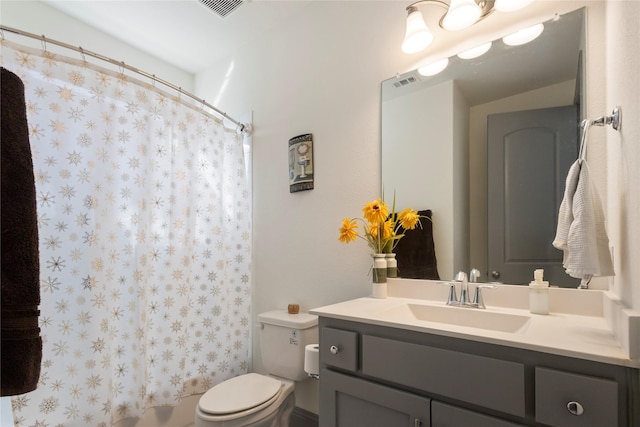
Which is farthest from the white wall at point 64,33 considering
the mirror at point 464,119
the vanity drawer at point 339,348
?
the vanity drawer at point 339,348

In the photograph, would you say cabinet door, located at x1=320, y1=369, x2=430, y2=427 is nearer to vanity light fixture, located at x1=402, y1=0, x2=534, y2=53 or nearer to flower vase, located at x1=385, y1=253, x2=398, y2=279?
flower vase, located at x1=385, y1=253, x2=398, y2=279

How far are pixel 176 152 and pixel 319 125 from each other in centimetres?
89

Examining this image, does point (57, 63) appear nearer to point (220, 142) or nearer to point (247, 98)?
point (220, 142)

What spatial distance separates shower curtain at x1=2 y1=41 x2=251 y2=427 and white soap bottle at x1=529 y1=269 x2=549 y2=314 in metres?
1.74

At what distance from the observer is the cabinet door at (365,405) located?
3.31ft

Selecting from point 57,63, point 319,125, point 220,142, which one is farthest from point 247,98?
point 57,63

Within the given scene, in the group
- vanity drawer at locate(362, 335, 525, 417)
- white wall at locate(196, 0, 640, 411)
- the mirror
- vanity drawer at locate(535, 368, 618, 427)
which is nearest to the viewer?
vanity drawer at locate(535, 368, 618, 427)

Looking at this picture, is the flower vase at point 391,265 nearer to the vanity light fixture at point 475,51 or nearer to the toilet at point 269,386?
the toilet at point 269,386

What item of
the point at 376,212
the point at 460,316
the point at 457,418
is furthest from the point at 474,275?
the point at 457,418

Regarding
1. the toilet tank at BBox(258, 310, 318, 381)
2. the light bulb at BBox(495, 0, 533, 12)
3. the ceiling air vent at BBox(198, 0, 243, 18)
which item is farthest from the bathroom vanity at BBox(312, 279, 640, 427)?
the ceiling air vent at BBox(198, 0, 243, 18)

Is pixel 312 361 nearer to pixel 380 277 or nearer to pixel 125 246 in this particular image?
pixel 380 277

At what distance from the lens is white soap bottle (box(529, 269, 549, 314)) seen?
1.17 m

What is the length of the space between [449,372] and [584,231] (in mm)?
582

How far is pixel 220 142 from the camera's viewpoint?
2.20 m
